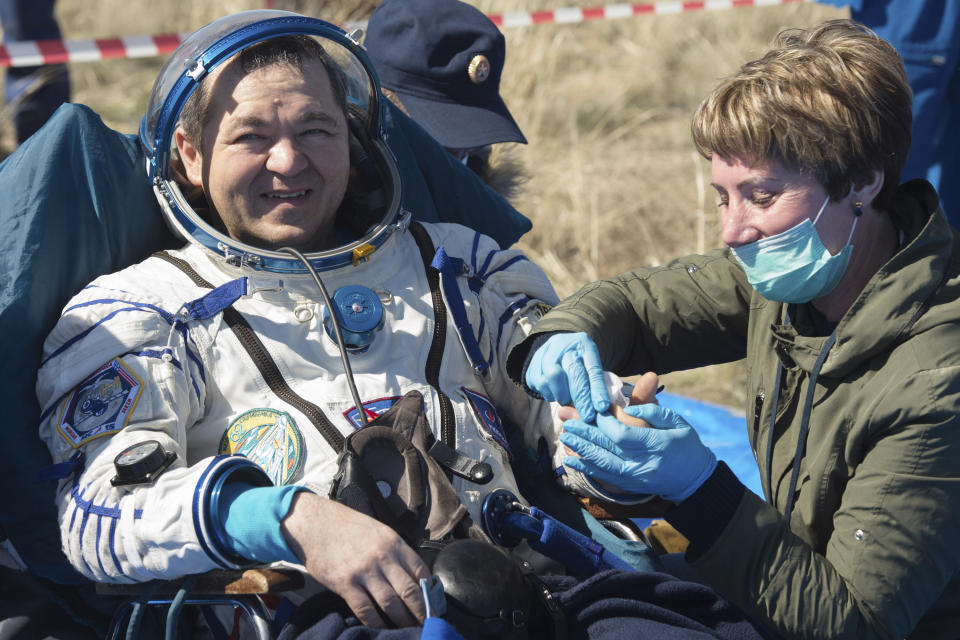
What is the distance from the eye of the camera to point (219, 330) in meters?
2.28

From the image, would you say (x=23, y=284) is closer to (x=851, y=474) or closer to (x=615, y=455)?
(x=615, y=455)

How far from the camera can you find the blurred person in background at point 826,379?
177cm

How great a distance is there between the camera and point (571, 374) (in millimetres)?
2109

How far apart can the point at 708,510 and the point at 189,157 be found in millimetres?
1513

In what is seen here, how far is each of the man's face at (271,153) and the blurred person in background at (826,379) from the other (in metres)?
0.71

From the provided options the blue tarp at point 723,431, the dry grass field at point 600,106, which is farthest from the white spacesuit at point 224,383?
the dry grass field at point 600,106

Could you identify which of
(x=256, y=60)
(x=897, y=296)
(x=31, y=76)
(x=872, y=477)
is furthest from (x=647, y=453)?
(x=31, y=76)

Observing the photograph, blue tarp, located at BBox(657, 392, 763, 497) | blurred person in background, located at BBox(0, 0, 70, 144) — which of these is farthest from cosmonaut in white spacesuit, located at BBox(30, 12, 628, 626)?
blurred person in background, located at BBox(0, 0, 70, 144)

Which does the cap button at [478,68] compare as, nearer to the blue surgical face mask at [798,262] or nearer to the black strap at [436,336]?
the black strap at [436,336]

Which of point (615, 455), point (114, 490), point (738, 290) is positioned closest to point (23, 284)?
point (114, 490)

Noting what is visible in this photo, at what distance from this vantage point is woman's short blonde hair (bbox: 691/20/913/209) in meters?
1.88

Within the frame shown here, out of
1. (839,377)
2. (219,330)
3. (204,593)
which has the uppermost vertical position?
(219,330)

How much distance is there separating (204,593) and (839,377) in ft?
4.20

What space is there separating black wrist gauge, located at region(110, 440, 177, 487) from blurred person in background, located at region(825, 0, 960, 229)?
343 centimetres
